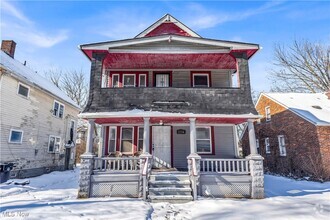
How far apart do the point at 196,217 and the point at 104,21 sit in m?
9.26

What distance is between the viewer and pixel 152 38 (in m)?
9.54

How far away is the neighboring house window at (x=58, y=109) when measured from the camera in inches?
672

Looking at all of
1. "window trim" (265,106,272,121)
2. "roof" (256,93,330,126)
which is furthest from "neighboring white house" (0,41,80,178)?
"roof" (256,93,330,126)

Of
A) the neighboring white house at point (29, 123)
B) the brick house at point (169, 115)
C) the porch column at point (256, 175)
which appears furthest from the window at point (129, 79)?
the porch column at point (256, 175)

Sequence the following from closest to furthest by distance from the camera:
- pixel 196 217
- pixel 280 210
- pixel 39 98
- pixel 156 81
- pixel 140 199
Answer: pixel 196 217, pixel 280 210, pixel 140 199, pixel 156 81, pixel 39 98

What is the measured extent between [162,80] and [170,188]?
6260 millimetres

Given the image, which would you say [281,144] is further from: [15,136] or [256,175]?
[15,136]

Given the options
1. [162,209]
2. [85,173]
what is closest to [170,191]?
[162,209]

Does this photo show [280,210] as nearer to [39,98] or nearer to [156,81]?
[156,81]

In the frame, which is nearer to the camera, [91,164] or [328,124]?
[91,164]

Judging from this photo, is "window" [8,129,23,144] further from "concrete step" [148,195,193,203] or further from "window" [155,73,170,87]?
"concrete step" [148,195,193,203]

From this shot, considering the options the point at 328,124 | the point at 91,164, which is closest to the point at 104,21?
the point at 91,164

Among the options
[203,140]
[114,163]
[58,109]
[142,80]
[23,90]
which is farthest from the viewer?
[58,109]

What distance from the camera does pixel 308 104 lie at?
15.7 m
